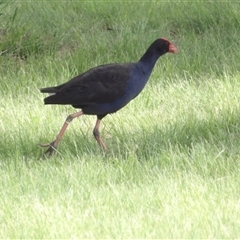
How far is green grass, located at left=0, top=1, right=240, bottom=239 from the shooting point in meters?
5.36

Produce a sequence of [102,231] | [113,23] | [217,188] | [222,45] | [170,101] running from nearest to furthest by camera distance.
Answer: [102,231] → [217,188] → [170,101] → [222,45] → [113,23]

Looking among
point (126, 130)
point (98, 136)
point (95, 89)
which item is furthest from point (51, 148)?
point (126, 130)

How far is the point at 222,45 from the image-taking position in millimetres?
9758

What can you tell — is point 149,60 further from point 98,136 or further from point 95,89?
point 98,136

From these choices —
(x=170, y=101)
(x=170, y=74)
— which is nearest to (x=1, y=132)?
(x=170, y=101)

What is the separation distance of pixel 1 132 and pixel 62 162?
1105 millimetres

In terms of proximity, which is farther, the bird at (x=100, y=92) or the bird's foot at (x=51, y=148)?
the bird at (x=100, y=92)

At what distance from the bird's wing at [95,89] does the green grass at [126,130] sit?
1.21ft

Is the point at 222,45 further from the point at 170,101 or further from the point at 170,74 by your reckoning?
the point at 170,101

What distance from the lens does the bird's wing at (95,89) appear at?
698 centimetres

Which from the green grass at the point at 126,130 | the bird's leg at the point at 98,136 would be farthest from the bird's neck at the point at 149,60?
the bird's leg at the point at 98,136

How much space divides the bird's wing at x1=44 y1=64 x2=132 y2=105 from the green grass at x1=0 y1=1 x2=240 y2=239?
14.6 inches

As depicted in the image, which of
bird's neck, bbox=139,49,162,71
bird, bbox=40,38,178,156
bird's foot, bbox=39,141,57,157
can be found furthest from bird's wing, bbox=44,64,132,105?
bird's foot, bbox=39,141,57,157

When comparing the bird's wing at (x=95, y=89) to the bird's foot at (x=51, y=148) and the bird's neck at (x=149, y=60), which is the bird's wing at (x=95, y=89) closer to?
the bird's neck at (x=149, y=60)
